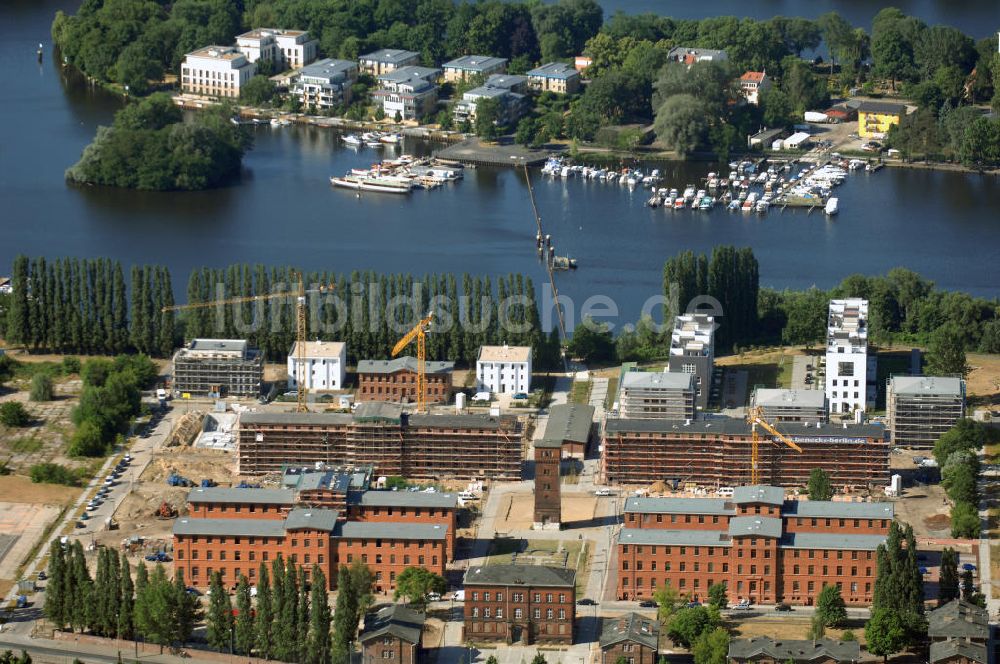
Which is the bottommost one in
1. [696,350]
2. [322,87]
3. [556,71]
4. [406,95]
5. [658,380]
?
[658,380]

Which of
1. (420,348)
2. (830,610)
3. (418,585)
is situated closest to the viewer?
(830,610)

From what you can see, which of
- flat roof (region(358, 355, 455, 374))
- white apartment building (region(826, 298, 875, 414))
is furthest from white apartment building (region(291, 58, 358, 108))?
white apartment building (region(826, 298, 875, 414))

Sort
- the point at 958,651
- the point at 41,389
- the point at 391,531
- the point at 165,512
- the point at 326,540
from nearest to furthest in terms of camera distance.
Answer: the point at 958,651
the point at 326,540
the point at 391,531
the point at 165,512
the point at 41,389

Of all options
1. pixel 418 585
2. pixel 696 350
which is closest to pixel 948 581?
pixel 418 585

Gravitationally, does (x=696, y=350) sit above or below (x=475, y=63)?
below

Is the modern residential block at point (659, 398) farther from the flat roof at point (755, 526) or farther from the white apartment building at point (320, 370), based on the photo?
the white apartment building at point (320, 370)

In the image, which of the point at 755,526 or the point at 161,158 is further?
the point at 161,158

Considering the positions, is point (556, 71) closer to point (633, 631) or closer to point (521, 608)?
point (521, 608)
